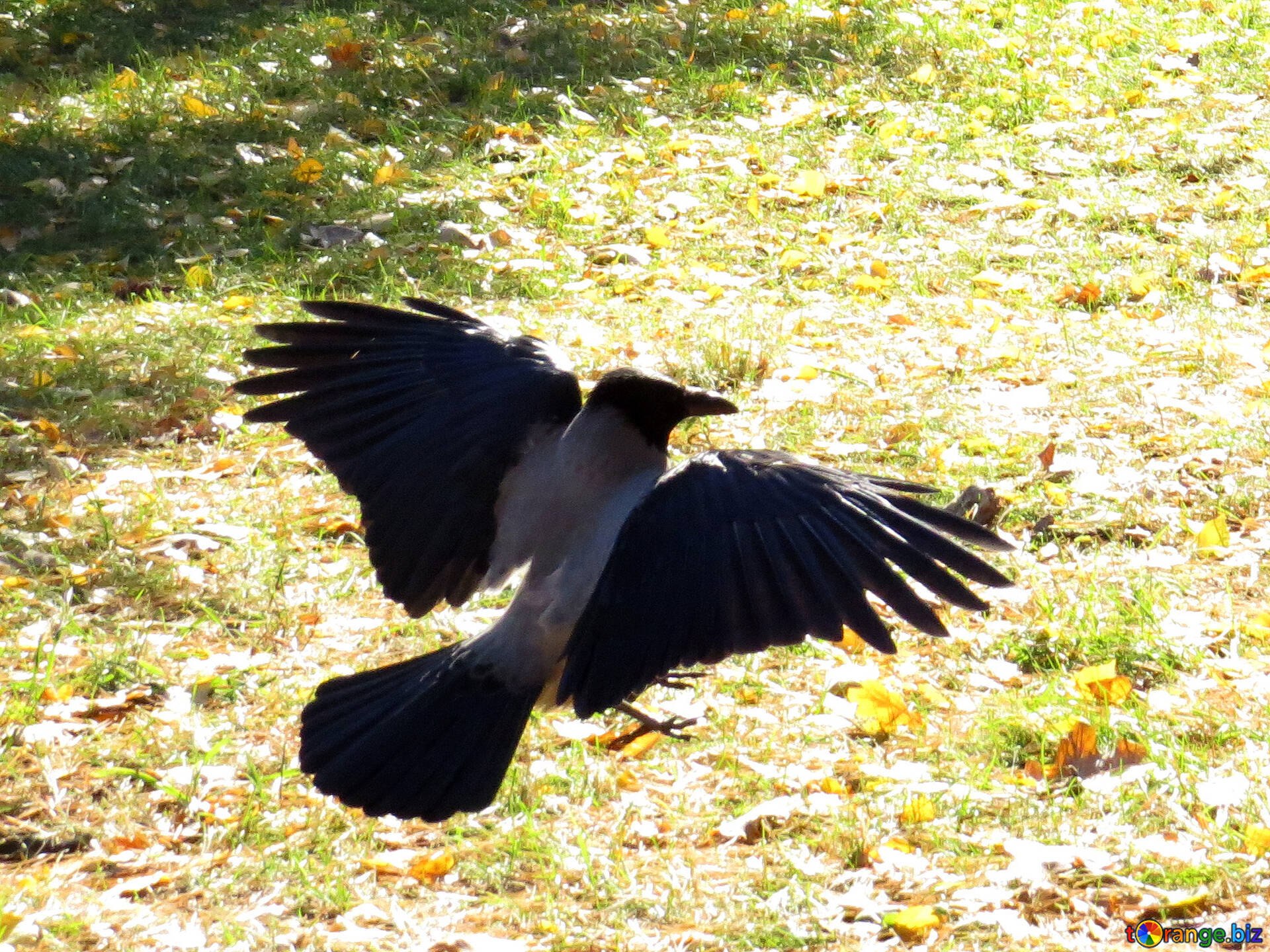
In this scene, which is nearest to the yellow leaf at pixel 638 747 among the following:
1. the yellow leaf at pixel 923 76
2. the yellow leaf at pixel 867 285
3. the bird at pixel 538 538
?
the bird at pixel 538 538

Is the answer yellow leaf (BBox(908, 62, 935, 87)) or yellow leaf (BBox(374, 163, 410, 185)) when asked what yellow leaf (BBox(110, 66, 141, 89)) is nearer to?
yellow leaf (BBox(374, 163, 410, 185))

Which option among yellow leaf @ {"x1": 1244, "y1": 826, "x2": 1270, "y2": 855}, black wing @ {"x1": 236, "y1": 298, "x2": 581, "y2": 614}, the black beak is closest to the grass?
yellow leaf @ {"x1": 1244, "y1": 826, "x2": 1270, "y2": 855}

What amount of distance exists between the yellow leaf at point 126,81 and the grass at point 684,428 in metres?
0.01

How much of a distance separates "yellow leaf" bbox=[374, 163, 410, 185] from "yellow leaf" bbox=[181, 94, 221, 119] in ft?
3.63

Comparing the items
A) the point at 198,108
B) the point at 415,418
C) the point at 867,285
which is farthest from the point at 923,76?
the point at 415,418

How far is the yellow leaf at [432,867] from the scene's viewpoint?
3201 mm

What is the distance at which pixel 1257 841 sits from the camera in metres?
2.99

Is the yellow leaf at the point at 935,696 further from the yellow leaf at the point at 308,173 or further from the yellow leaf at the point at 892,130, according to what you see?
the yellow leaf at the point at 308,173

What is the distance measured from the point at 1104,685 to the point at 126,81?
641 cm

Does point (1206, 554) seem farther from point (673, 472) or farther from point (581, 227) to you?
point (581, 227)

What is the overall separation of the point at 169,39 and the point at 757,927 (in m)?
7.26

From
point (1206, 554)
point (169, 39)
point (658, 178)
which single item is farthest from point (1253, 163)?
point (169, 39)

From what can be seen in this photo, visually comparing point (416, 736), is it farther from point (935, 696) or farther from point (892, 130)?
point (892, 130)

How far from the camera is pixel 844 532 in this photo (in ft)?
9.12
